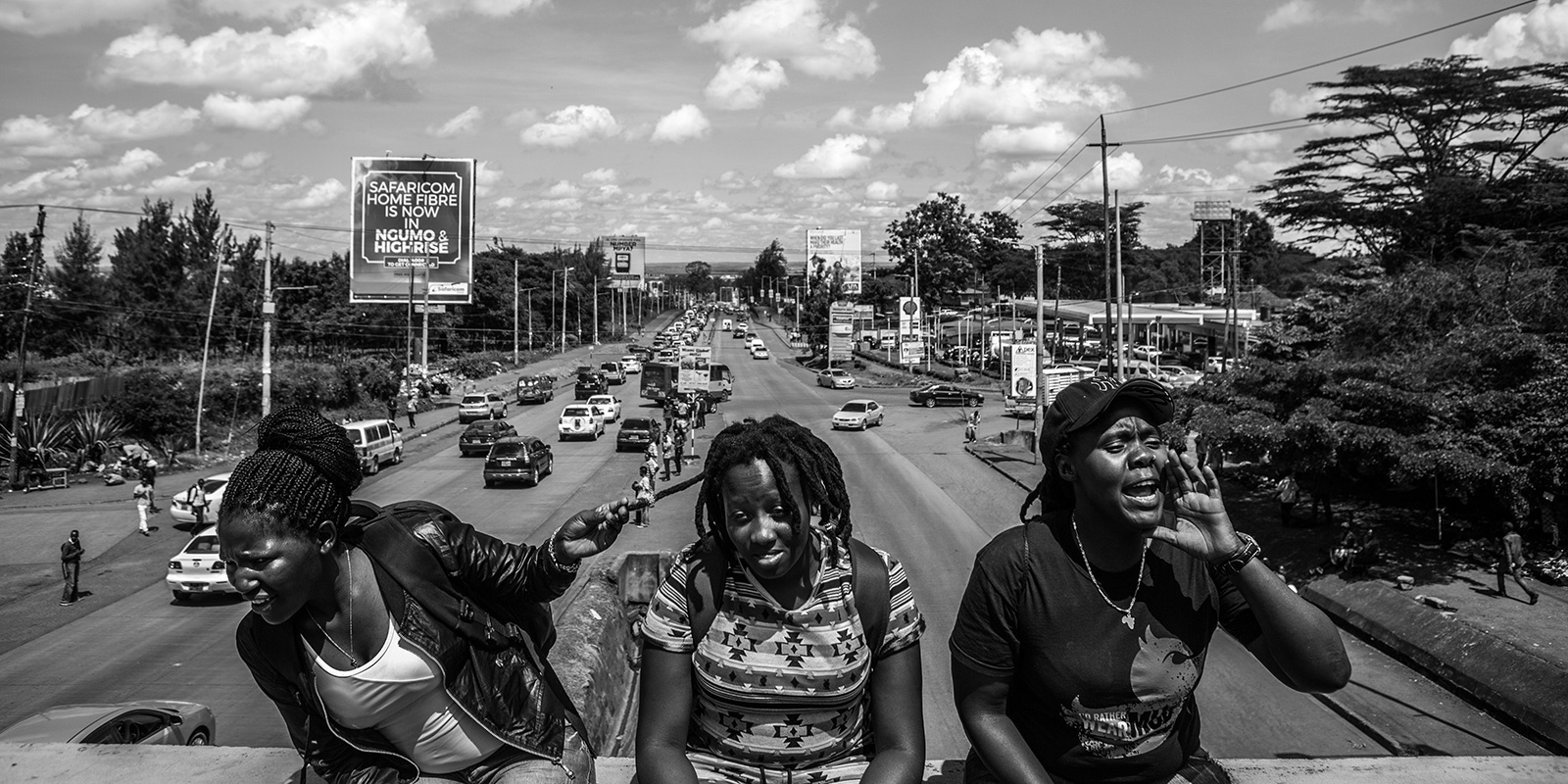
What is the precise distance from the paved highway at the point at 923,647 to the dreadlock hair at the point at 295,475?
28.6 ft

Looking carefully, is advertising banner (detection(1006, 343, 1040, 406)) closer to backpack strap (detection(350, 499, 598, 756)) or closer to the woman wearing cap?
the woman wearing cap

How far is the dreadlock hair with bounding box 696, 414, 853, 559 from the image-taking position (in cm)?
333

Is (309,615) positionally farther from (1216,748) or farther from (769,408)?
(769,408)

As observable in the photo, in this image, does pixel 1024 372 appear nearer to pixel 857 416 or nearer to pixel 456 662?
pixel 857 416

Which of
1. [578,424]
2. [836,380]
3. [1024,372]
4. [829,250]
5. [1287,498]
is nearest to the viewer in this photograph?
[1287,498]

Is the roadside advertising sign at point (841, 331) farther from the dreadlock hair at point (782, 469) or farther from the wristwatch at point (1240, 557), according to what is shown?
the wristwatch at point (1240, 557)

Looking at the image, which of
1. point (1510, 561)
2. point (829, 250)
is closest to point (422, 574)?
point (1510, 561)

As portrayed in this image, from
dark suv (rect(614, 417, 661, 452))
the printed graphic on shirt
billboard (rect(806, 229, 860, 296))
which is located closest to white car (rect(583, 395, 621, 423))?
dark suv (rect(614, 417, 661, 452))

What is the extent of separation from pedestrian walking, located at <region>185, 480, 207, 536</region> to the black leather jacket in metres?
24.2

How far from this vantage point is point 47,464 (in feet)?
112

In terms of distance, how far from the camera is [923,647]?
1513cm

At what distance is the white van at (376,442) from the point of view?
33.2 metres

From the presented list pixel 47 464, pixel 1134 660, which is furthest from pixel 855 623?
pixel 47 464

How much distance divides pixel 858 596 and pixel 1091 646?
688 mm
